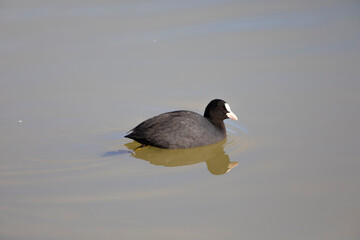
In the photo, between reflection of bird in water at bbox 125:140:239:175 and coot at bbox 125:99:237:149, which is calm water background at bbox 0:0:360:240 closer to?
reflection of bird in water at bbox 125:140:239:175

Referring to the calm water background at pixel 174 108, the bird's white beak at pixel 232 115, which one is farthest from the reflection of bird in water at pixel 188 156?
the bird's white beak at pixel 232 115

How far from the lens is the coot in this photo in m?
7.26

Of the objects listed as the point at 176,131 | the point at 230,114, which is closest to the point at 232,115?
the point at 230,114

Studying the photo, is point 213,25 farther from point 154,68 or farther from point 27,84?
point 27,84

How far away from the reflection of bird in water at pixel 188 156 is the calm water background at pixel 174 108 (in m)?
0.09

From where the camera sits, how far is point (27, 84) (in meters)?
9.03

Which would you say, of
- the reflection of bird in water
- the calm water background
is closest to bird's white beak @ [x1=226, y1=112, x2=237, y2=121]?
the calm water background

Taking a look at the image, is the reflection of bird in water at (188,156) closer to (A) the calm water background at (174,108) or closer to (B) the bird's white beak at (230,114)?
(A) the calm water background at (174,108)

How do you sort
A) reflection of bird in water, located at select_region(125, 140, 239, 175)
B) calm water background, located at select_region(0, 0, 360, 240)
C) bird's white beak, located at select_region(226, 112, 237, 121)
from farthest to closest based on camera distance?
bird's white beak, located at select_region(226, 112, 237, 121), reflection of bird in water, located at select_region(125, 140, 239, 175), calm water background, located at select_region(0, 0, 360, 240)

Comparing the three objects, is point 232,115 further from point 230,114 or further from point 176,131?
point 176,131

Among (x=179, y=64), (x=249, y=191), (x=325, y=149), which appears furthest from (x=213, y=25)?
(x=249, y=191)

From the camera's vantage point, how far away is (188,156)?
23.8 ft

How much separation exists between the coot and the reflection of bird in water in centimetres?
9

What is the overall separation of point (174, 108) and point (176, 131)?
3.62ft
